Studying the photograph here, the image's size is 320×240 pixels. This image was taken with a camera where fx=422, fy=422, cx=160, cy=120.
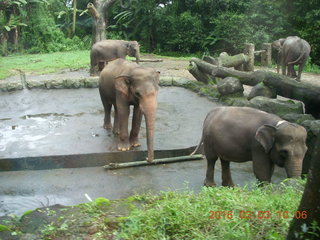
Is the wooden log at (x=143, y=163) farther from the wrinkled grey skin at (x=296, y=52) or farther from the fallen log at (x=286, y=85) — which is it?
the wrinkled grey skin at (x=296, y=52)

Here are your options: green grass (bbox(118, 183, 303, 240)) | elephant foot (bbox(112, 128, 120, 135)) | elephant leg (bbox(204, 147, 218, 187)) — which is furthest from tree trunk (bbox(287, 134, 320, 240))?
elephant foot (bbox(112, 128, 120, 135))

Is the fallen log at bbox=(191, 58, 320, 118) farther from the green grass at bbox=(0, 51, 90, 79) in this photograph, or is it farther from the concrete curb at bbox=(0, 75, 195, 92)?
the green grass at bbox=(0, 51, 90, 79)

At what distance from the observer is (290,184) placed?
187 inches

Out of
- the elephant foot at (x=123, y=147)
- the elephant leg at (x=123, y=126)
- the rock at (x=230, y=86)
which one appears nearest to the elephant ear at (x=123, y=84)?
the elephant leg at (x=123, y=126)

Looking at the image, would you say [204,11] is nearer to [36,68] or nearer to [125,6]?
[125,6]

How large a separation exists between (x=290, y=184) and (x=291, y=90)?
5.49 meters

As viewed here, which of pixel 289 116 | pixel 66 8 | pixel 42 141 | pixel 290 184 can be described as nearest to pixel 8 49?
pixel 66 8

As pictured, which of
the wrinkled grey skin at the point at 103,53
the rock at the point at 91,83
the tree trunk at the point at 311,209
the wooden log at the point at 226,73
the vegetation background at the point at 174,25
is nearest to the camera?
the tree trunk at the point at 311,209

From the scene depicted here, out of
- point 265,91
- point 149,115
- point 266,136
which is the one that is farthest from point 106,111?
point 266,136

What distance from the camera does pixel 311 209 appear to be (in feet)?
9.14

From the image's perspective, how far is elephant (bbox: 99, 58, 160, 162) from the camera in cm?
747

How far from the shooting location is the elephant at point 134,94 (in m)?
7.47

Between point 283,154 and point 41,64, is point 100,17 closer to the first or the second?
point 41,64

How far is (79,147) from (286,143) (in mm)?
4290
